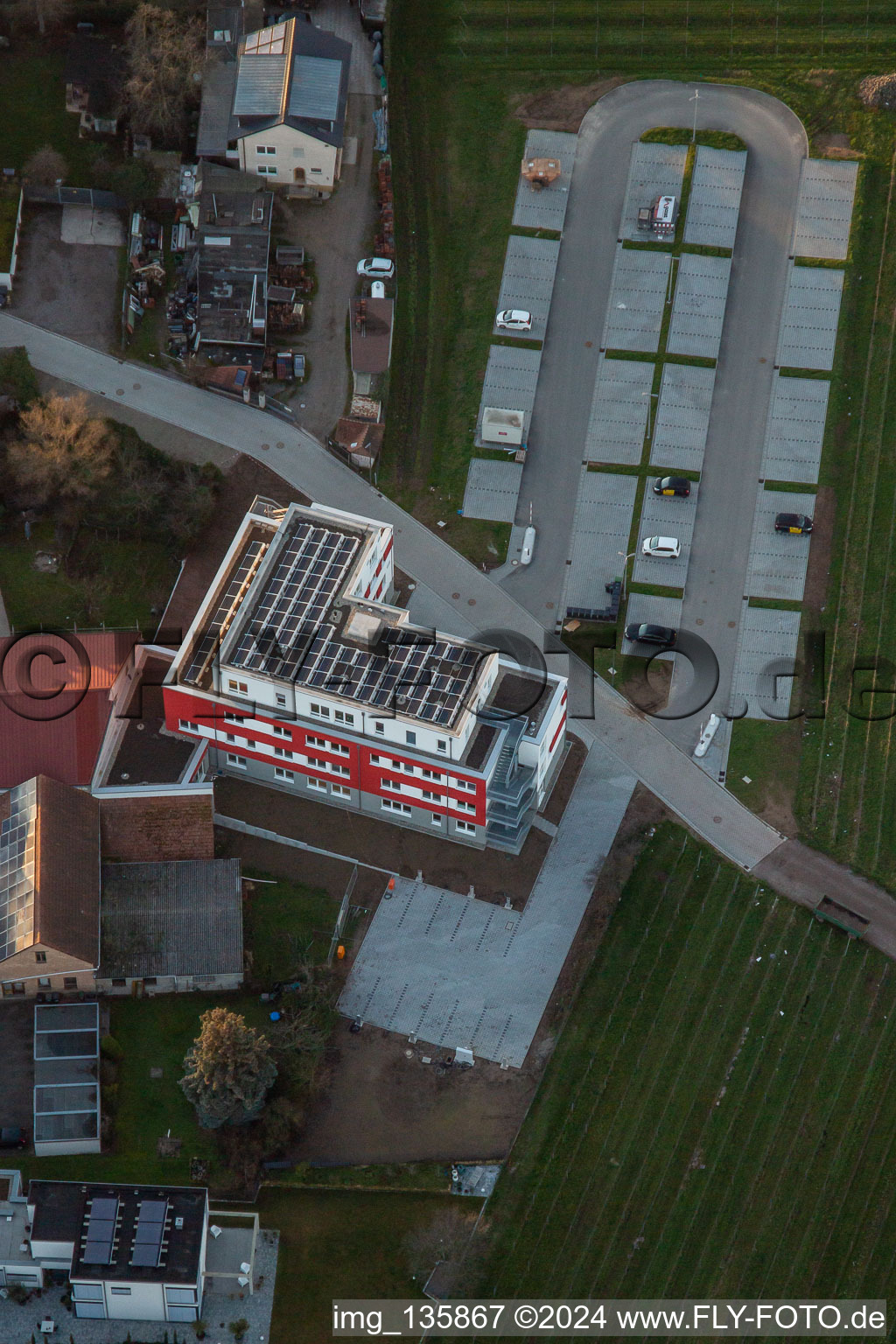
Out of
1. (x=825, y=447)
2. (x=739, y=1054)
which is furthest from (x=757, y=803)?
(x=825, y=447)

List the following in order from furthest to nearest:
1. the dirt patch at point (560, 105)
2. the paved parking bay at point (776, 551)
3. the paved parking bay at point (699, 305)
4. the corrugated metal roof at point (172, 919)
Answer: the dirt patch at point (560, 105) < the paved parking bay at point (699, 305) < the paved parking bay at point (776, 551) < the corrugated metal roof at point (172, 919)

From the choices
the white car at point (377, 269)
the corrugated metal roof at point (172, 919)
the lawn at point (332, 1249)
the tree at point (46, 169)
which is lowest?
the lawn at point (332, 1249)

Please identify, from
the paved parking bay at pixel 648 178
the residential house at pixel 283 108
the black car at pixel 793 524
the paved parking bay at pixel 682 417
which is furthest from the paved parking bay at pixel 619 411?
the residential house at pixel 283 108

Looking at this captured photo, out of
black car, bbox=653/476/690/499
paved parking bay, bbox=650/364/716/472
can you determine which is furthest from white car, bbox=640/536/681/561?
paved parking bay, bbox=650/364/716/472

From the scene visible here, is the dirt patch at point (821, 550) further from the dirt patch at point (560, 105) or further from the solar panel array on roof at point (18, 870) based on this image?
the solar panel array on roof at point (18, 870)

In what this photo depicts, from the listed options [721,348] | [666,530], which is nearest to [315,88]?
[721,348]

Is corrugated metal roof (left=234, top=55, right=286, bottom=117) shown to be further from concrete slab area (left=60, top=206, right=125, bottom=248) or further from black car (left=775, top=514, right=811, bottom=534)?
black car (left=775, top=514, right=811, bottom=534)

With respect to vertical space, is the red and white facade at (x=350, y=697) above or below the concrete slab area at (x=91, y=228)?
below
